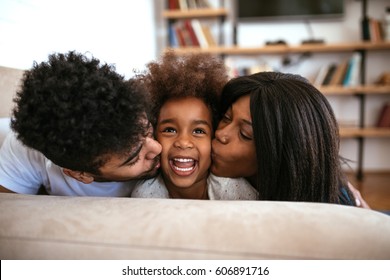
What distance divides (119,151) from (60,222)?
205 millimetres

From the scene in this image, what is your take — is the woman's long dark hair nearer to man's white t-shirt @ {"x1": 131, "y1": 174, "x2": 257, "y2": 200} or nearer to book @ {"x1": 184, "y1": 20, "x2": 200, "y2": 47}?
man's white t-shirt @ {"x1": 131, "y1": 174, "x2": 257, "y2": 200}

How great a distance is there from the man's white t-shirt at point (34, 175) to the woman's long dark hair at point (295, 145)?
423 millimetres

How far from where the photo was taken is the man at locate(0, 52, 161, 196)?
1.95 ft

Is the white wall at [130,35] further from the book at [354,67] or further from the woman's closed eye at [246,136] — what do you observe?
the woman's closed eye at [246,136]

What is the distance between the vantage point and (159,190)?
37.4 inches

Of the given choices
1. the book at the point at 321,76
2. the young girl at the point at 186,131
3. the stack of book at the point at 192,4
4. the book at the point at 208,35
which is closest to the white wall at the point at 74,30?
the young girl at the point at 186,131

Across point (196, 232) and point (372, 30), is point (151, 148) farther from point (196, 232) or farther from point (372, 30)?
point (372, 30)

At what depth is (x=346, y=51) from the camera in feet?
11.1

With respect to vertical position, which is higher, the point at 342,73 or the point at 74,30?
the point at 74,30

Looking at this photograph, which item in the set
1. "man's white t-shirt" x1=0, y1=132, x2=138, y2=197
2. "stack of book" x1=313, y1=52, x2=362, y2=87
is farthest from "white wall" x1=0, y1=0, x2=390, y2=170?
"man's white t-shirt" x1=0, y1=132, x2=138, y2=197

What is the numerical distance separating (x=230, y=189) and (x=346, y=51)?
3.04 meters

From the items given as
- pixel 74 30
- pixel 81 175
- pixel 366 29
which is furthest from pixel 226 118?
pixel 366 29
